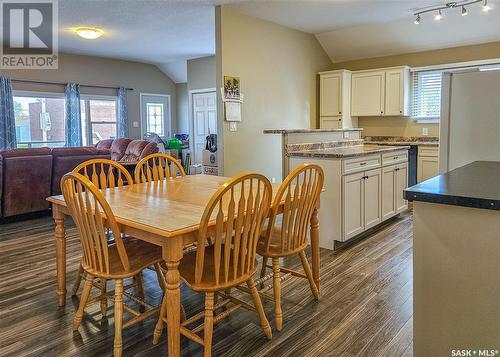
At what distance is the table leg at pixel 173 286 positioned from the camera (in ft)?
5.51

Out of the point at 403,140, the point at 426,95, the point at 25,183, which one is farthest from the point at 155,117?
the point at 426,95

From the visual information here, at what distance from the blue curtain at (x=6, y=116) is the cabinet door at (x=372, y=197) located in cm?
651

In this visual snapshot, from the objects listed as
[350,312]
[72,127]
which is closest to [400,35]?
[350,312]

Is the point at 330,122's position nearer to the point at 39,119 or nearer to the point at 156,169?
the point at 156,169

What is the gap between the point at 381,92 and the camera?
21.4ft

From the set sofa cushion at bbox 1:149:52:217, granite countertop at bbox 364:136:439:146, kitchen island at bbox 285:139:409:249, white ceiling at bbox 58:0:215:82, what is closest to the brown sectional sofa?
sofa cushion at bbox 1:149:52:217

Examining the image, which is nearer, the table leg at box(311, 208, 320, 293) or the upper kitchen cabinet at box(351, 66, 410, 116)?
the table leg at box(311, 208, 320, 293)

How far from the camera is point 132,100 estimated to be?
9.06 m

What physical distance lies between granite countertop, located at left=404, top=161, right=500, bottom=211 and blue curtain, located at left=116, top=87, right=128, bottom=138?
26.9 ft

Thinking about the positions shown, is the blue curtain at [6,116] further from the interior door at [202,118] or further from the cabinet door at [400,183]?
the cabinet door at [400,183]

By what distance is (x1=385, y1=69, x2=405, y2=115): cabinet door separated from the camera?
6.30 meters

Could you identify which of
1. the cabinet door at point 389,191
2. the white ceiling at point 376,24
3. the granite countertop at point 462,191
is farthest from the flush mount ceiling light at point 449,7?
the granite countertop at point 462,191

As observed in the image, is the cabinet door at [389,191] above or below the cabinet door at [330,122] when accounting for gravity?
below

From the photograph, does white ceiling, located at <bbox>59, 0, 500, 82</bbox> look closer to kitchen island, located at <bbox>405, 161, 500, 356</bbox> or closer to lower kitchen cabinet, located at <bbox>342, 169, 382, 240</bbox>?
lower kitchen cabinet, located at <bbox>342, 169, 382, 240</bbox>
